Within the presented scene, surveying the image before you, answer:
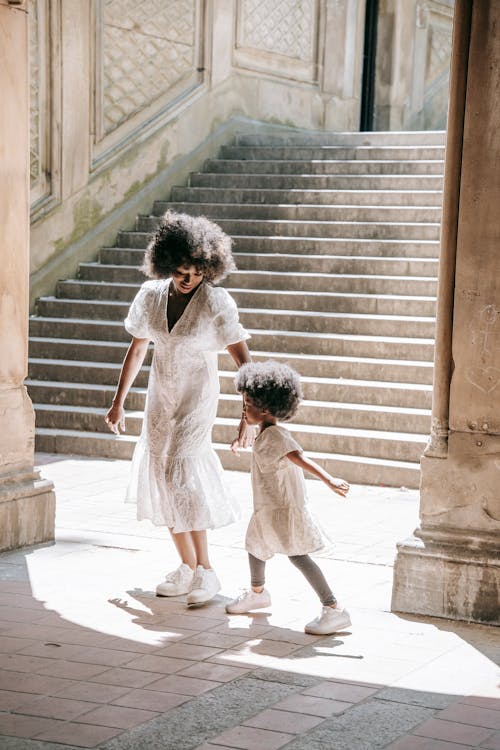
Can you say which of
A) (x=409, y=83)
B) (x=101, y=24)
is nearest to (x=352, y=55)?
(x=409, y=83)

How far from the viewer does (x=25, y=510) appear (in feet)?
21.4

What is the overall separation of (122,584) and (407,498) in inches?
114

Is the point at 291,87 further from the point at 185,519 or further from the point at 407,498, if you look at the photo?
the point at 185,519

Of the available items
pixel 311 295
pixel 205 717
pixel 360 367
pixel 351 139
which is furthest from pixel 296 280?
pixel 205 717

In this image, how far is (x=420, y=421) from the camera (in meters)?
8.95

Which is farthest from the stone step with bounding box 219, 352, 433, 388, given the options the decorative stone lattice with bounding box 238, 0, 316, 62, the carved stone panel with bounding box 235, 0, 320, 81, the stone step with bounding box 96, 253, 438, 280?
the decorative stone lattice with bounding box 238, 0, 316, 62

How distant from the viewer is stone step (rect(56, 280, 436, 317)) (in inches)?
406

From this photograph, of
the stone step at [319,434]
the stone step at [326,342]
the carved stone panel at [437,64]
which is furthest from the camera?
the carved stone panel at [437,64]

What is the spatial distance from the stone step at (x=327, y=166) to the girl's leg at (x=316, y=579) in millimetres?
8021

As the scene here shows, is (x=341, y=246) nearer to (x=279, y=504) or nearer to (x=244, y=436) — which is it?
(x=244, y=436)

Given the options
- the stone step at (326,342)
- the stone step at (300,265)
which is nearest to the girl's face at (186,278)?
the stone step at (326,342)

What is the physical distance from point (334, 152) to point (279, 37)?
9.12ft

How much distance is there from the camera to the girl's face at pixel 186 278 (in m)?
5.50

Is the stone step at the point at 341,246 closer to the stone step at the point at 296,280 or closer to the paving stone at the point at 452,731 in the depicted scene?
the stone step at the point at 296,280
